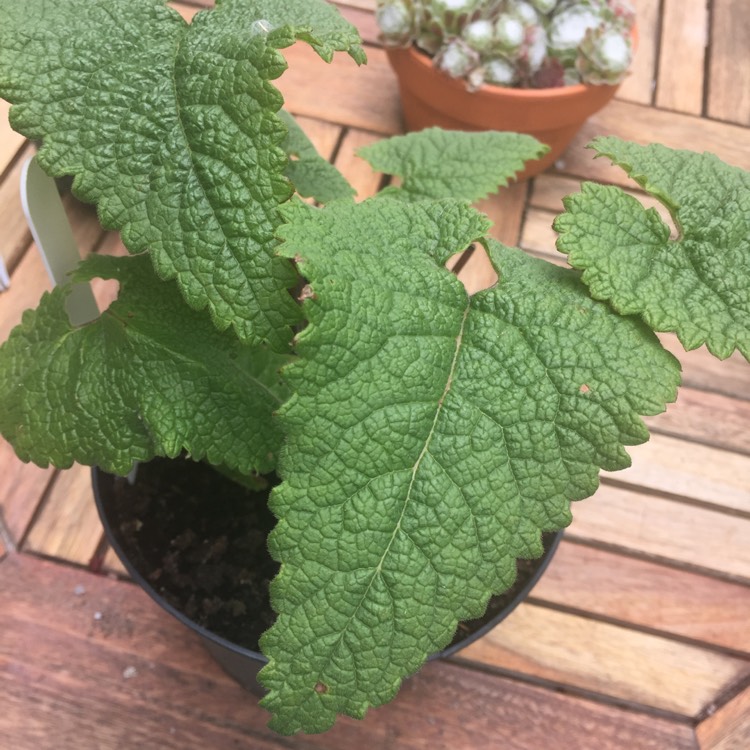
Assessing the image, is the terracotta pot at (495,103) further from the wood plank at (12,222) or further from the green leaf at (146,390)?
the green leaf at (146,390)

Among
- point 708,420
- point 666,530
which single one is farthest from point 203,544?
point 708,420

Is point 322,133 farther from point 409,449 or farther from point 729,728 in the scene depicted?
point 729,728

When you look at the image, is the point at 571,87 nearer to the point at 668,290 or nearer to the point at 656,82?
the point at 656,82

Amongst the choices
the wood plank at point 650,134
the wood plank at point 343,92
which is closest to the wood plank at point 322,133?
the wood plank at point 343,92

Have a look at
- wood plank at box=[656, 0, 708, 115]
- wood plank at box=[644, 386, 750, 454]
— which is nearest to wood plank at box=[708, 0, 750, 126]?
wood plank at box=[656, 0, 708, 115]

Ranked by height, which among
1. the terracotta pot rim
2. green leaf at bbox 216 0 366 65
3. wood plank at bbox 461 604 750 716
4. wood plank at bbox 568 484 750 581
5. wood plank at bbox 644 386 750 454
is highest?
green leaf at bbox 216 0 366 65

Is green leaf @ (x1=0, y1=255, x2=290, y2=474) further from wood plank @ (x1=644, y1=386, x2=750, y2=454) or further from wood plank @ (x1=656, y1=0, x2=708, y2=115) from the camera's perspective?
wood plank @ (x1=656, y1=0, x2=708, y2=115)
